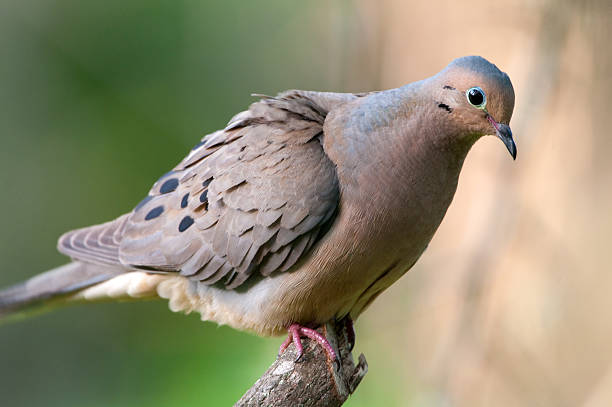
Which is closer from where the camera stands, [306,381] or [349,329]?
[306,381]

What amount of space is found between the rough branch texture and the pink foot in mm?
28

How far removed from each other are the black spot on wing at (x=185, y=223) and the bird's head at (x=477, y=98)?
146 centimetres

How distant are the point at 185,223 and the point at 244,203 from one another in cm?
48

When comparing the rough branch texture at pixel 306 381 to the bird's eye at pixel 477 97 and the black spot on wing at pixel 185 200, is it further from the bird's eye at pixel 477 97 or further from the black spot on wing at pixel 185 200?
the bird's eye at pixel 477 97

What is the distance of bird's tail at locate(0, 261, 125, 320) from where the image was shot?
434 centimetres

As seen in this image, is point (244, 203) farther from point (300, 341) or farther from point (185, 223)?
point (300, 341)

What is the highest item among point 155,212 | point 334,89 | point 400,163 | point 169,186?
point 400,163

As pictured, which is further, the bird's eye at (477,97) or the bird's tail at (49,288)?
the bird's tail at (49,288)

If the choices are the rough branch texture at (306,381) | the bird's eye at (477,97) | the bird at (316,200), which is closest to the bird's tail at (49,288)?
the bird at (316,200)

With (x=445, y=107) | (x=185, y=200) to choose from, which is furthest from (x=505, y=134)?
(x=185, y=200)

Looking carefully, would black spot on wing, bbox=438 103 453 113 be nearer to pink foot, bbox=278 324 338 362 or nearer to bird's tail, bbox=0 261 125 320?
pink foot, bbox=278 324 338 362

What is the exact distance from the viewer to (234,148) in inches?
151

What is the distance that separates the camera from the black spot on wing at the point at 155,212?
13.6ft

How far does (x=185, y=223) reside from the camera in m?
A: 3.98
